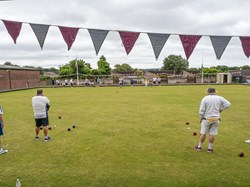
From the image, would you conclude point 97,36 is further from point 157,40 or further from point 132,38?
point 157,40

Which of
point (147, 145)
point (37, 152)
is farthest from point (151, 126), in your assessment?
point (37, 152)

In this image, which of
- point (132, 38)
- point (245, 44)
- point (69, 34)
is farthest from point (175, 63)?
point (69, 34)

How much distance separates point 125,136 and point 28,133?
3.30m

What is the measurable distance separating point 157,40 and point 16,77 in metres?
30.1

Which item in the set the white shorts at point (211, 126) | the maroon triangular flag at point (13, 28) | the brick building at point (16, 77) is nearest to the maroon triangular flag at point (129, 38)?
the maroon triangular flag at point (13, 28)

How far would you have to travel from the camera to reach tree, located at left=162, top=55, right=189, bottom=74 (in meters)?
82.8

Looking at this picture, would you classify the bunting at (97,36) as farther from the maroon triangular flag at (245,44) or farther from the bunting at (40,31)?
the maroon triangular flag at (245,44)

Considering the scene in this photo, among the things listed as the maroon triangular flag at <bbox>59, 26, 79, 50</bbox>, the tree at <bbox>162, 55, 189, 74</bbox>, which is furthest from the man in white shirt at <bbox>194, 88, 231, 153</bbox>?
the tree at <bbox>162, 55, 189, 74</bbox>

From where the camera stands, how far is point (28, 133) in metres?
7.53

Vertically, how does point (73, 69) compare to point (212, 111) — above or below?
above

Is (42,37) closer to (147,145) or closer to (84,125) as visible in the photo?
(84,125)

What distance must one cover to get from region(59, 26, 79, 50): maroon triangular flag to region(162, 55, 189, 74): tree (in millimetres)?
74961

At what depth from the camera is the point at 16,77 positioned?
35438 mm

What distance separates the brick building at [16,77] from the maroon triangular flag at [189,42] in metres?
27.5
